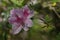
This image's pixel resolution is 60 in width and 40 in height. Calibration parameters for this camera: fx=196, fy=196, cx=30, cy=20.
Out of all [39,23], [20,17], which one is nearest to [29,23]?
[20,17]

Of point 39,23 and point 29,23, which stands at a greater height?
point 39,23

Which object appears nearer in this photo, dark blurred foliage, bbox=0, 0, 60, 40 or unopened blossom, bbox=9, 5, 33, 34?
unopened blossom, bbox=9, 5, 33, 34

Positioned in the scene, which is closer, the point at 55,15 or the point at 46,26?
the point at 46,26

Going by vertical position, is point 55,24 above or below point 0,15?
below

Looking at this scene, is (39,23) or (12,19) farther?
(39,23)

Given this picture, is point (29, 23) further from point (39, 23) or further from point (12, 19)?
point (39, 23)

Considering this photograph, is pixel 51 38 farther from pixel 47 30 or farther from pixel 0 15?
pixel 0 15

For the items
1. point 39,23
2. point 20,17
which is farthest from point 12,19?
point 39,23

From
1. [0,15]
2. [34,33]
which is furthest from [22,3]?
[0,15]

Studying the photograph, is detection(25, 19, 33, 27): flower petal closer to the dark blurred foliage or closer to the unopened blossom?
the unopened blossom

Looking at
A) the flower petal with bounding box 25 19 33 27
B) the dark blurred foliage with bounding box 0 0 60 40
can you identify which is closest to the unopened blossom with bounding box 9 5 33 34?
the flower petal with bounding box 25 19 33 27

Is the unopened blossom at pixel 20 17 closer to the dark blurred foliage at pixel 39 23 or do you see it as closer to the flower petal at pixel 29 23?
the flower petal at pixel 29 23
